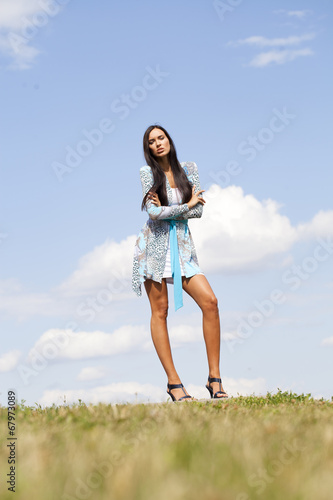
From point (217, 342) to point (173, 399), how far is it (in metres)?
1.04

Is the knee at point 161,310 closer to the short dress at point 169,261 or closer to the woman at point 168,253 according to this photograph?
the woman at point 168,253

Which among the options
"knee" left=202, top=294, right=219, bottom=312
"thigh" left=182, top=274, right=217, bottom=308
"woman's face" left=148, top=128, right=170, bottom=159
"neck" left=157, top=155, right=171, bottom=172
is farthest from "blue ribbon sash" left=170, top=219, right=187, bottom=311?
"woman's face" left=148, top=128, right=170, bottom=159

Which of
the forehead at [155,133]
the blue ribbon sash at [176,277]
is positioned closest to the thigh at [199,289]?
the blue ribbon sash at [176,277]

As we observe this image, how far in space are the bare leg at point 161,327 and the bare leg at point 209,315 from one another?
0.40 m

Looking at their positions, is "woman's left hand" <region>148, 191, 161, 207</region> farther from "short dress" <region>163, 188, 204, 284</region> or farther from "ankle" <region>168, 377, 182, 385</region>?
"ankle" <region>168, 377, 182, 385</region>

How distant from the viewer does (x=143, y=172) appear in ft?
27.5

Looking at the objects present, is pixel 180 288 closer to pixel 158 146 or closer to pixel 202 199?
pixel 202 199

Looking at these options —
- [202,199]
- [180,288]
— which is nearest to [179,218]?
[202,199]

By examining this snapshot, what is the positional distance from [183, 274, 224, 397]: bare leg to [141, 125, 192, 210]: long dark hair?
1.20m

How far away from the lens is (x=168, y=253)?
27.1 ft

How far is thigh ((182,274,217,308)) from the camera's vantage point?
8.07m

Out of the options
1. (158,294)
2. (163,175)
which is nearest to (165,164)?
(163,175)

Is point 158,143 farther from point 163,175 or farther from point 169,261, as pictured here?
point 169,261

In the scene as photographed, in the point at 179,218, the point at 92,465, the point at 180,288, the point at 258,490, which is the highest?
the point at 179,218
